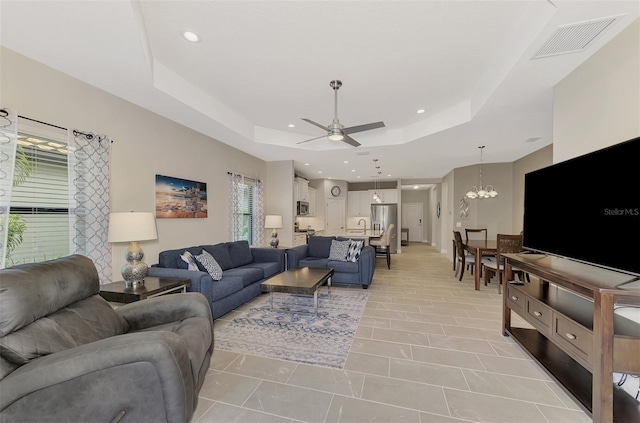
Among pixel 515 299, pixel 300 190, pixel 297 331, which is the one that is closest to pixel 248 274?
pixel 297 331

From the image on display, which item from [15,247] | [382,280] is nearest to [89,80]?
[15,247]

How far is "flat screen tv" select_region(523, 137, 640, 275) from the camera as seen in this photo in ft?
5.41

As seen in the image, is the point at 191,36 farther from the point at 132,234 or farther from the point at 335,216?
the point at 335,216

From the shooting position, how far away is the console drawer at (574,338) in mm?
1706

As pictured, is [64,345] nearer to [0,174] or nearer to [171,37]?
[0,174]

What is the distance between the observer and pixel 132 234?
2697 millimetres

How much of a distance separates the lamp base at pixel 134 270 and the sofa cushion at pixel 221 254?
50.1 inches

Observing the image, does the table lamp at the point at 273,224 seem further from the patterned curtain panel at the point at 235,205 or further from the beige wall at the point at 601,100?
the beige wall at the point at 601,100

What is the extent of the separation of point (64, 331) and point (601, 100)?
4141 mm

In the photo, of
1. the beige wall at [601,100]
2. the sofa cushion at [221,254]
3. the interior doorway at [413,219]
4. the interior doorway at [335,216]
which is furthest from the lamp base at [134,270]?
the interior doorway at [413,219]

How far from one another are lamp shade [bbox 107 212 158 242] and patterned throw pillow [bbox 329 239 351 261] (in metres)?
3.29

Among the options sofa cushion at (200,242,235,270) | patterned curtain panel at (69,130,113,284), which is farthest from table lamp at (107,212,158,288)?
sofa cushion at (200,242,235,270)

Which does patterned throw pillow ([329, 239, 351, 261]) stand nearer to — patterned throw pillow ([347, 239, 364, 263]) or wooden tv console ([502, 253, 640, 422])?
patterned throw pillow ([347, 239, 364, 263])

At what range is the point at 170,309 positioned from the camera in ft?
6.94
